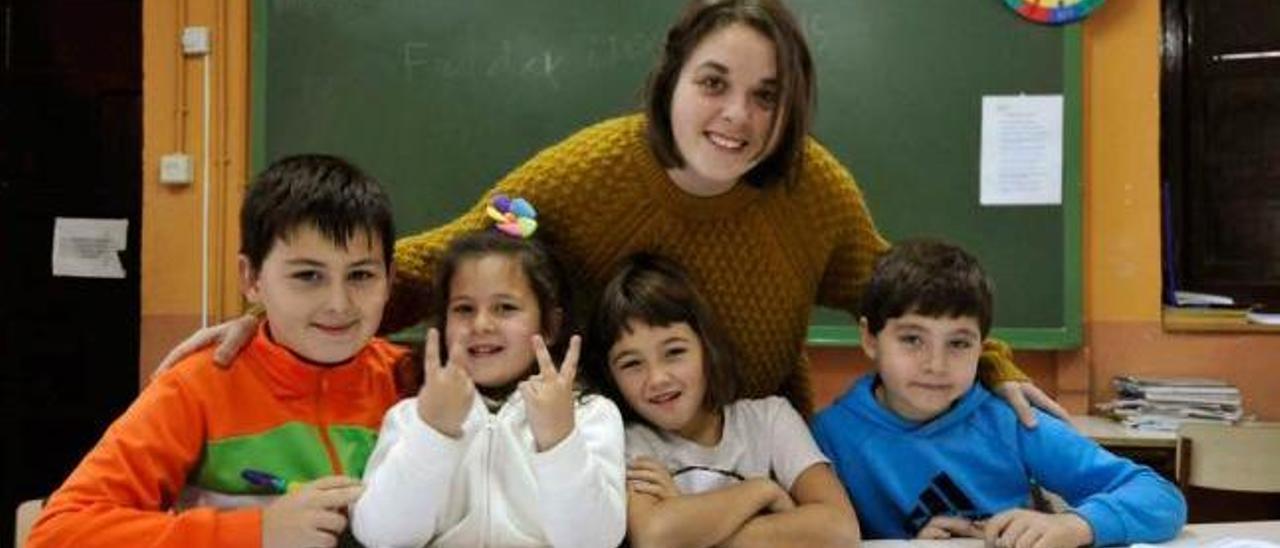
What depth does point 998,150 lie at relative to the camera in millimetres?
3188

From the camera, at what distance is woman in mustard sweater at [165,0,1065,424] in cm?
152

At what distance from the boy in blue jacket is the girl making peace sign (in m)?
0.51

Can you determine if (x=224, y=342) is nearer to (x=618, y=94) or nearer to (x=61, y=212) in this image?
(x=618, y=94)

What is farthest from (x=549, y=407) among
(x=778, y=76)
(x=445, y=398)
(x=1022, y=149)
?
(x=1022, y=149)

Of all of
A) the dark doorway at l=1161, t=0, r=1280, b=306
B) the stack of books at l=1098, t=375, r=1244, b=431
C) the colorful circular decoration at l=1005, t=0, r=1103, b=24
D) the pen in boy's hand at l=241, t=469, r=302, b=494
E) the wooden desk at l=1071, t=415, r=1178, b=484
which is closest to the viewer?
the pen in boy's hand at l=241, t=469, r=302, b=494

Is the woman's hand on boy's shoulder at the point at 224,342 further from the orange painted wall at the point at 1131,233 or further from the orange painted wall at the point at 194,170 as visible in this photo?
the orange painted wall at the point at 1131,233

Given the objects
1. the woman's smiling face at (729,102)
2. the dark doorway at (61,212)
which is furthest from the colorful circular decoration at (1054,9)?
the dark doorway at (61,212)

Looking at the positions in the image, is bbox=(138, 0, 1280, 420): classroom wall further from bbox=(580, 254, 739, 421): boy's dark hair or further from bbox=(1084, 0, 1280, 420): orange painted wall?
bbox=(580, 254, 739, 421): boy's dark hair

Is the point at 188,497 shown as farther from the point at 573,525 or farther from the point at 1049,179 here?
the point at 1049,179

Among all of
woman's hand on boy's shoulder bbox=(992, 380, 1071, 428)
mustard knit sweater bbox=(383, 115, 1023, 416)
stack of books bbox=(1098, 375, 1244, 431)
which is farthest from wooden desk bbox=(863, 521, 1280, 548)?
stack of books bbox=(1098, 375, 1244, 431)

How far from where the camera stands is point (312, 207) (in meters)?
1.42

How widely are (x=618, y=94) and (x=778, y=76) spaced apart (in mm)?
1821

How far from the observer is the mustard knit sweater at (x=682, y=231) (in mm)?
1619

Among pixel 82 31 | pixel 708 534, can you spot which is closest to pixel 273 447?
pixel 708 534
